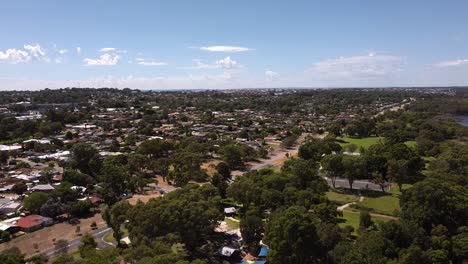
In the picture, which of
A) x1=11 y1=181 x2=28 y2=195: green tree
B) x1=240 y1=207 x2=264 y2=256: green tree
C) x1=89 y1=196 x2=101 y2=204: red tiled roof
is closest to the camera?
x1=240 y1=207 x2=264 y2=256: green tree

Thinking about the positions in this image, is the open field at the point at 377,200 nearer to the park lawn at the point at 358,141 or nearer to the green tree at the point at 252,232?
the green tree at the point at 252,232

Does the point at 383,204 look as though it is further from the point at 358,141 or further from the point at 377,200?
the point at 358,141

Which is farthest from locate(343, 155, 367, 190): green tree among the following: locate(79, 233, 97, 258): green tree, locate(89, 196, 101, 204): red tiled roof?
locate(79, 233, 97, 258): green tree

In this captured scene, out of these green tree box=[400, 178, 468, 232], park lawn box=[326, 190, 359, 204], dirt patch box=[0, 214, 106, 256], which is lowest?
dirt patch box=[0, 214, 106, 256]

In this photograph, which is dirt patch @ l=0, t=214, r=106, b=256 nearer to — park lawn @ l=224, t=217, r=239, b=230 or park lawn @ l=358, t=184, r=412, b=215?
park lawn @ l=224, t=217, r=239, b=230

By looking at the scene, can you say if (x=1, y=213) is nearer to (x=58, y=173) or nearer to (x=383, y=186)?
(x=58, y=173)

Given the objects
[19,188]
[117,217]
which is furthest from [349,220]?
[19,188]
